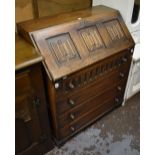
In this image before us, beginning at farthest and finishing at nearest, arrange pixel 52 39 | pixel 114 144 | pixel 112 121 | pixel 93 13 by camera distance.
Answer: pixel 112 121 < pixel 114 144 < pixel 93 13 < pixel 52 39

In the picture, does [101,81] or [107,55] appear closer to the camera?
[107,55]

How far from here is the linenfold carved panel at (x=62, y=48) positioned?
3.81 feet

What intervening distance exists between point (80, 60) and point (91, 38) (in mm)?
217

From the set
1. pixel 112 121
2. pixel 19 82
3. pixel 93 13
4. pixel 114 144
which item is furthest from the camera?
pixel 112 121

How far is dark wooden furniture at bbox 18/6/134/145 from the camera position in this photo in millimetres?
1163

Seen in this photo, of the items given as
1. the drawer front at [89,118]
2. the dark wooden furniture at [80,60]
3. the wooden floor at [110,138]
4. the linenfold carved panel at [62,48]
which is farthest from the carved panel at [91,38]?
the wooden floor at [110,138]

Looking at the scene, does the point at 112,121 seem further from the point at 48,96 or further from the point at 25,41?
the point at 25,41

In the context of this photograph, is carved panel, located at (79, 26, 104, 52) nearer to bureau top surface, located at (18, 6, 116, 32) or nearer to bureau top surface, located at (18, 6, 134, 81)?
bureau top surface, located at (18, 6, 134, 81)

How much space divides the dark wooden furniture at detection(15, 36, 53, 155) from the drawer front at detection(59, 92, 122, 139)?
151 mm

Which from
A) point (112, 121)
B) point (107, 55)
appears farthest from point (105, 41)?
point (112, 121)

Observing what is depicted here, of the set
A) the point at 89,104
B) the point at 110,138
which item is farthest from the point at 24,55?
the point at 110,138

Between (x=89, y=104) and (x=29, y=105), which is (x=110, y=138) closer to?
(x=89, y=104)
